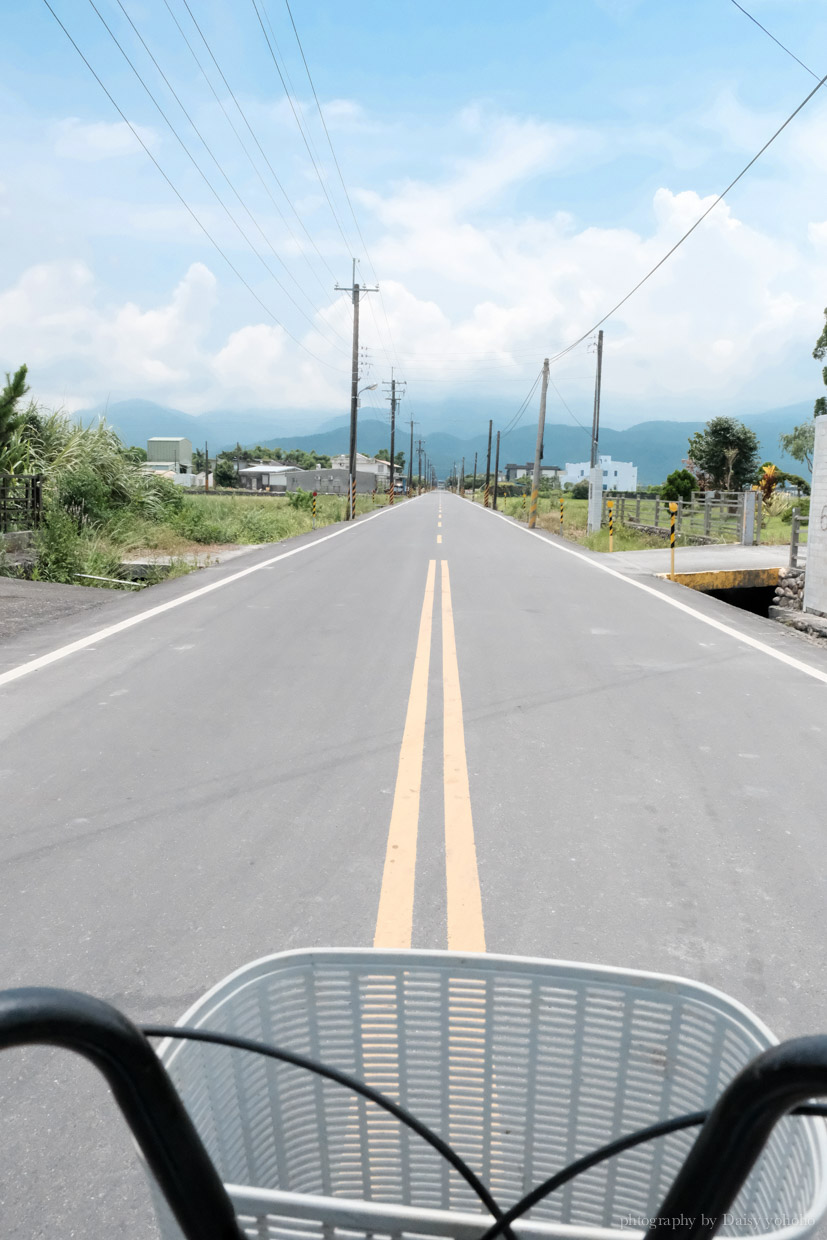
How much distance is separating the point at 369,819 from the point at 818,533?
9278mm

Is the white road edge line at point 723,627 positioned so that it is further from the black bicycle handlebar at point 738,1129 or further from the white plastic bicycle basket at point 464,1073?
the black bicycle handlebar at point 738,1129

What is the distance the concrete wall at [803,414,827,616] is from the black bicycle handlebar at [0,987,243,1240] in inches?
465

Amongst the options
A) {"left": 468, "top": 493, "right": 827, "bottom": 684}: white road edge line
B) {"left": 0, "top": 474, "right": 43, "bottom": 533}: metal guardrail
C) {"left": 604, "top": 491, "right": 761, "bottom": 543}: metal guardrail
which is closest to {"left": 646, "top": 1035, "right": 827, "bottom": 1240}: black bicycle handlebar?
{"left": 468, "top": 493, "right": 827, "bottom": 684}: white road edge line

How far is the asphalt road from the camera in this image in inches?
119

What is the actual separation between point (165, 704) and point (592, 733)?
2.83 m

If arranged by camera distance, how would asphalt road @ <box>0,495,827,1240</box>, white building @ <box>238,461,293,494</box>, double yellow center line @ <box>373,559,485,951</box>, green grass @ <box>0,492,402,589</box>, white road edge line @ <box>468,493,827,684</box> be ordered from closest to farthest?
asphalt road @ <box>0,495,827,1240</box> < double yellow center line @ <box>373,559,485,951</box> < white road edge line @ <box>468,493,827,684</box> < green grass @ <box>0,492,402,589</box> < white building @ <box>238,461,293,494</box>

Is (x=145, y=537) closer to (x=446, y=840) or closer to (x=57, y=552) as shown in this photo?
(x=57, y=552)

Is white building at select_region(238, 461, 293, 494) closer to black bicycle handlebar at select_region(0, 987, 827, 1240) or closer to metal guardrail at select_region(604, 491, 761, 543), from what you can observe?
metal guardrail at select_region(604, 491, 761, 543)

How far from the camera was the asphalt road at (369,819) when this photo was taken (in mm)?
3027

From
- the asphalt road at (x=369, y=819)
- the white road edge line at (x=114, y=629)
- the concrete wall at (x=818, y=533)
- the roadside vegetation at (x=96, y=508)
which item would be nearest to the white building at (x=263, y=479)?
the roadside vegetation at (x=96, y=508)

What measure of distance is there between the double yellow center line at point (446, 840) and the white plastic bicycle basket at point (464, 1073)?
1.32 metres

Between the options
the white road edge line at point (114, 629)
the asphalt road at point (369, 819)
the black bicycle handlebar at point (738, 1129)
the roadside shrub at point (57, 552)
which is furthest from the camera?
the roadside shrub at point (57, 552)

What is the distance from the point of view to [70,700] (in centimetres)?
660

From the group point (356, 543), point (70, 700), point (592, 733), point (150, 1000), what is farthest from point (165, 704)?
point (356, 543)
